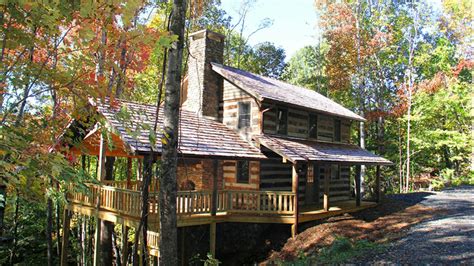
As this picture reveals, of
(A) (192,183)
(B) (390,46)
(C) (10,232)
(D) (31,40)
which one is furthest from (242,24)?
(D) (31,40)

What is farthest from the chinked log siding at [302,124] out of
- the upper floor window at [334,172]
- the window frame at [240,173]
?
the window frame at [240,173]

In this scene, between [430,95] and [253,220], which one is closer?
[253,220]

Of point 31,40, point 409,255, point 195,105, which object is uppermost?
point 195,105

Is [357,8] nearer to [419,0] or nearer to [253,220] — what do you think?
[419,0]

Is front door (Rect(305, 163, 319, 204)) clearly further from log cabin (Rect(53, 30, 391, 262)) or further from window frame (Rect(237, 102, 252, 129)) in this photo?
window frame (Rect(237, 102, 252, 129))

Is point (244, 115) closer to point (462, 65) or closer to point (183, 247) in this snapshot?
point (183, 247)

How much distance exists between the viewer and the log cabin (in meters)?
13.0

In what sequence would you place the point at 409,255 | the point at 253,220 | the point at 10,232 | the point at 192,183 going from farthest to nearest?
the point at 10,232 < the point at 192,183 < the point at 253,220 < the point at 409,255

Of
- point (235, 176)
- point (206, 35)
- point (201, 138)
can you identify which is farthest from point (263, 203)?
point (206, 35)

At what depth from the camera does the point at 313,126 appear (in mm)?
20422

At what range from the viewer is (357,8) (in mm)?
28484

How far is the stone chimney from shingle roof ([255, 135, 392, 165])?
354cm

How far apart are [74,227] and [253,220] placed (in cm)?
1901

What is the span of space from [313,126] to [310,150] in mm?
3675
